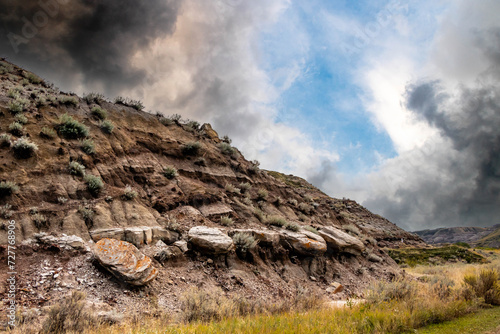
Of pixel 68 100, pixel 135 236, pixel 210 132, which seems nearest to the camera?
pixel 135 236

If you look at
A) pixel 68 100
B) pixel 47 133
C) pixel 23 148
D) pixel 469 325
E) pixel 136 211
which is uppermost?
pixel 68 100

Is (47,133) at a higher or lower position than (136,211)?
higher

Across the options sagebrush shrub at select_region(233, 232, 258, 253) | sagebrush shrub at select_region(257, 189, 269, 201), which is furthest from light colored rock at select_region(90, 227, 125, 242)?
sagebrush shrub at select_region(257, 189, 269, 201)

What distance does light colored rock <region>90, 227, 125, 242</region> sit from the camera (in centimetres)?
906

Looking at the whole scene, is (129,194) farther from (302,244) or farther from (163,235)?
(302,244)

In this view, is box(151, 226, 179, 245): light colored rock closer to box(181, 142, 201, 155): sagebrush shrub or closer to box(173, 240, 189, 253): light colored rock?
box(173, 240, 189, 253): light colored rock

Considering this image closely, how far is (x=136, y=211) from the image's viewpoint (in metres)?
11.0

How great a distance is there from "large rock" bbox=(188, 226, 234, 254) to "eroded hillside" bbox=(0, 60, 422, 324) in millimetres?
89

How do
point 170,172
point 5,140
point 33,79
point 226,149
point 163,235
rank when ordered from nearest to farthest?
point 5,140 < point 163,235 < point 170,172 < point 33,79 < point 226,149

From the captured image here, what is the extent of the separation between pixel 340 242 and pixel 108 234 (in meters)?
12.6

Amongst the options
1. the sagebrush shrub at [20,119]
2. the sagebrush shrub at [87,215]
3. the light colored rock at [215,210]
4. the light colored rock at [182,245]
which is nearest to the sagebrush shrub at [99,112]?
the sagebrush shrub at [20,119]

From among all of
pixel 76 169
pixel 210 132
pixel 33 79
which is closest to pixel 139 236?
pixel 76 169

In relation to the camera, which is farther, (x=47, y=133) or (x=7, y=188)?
(x=47, y=133)

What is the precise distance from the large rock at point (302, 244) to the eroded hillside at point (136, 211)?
8 cm
